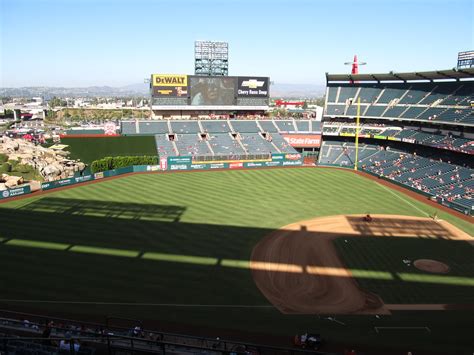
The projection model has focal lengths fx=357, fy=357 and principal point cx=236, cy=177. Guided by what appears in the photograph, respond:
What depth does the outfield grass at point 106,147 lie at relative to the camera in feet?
200

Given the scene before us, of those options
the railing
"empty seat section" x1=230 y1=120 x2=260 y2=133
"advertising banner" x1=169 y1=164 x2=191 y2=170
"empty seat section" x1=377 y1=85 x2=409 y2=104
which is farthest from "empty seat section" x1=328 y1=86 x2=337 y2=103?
the railing

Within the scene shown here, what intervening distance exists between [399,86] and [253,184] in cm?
4049

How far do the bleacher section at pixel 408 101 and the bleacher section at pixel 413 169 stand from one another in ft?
21.3

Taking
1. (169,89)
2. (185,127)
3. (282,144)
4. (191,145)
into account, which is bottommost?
(191,145)

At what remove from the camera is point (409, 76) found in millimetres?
66625

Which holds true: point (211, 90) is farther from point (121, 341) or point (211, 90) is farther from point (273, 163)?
point (121, 341)

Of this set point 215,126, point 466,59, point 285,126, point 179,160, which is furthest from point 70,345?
point 285,126

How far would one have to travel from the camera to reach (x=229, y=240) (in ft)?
100

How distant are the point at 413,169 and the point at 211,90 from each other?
132 feet

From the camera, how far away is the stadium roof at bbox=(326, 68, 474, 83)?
5580cm

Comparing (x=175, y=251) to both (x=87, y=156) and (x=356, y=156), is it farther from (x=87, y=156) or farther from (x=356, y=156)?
(x=356, y=156)

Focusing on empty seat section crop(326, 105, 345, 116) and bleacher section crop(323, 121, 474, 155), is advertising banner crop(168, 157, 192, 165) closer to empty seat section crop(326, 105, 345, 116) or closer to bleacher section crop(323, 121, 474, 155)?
bleacher section crop(323, 121, 474, 155)

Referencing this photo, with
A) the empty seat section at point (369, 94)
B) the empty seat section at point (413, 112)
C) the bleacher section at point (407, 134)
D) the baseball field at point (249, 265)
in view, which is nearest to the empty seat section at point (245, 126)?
the bleacher section at point (407, 134)

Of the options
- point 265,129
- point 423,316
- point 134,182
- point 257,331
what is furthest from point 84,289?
point 265,129
